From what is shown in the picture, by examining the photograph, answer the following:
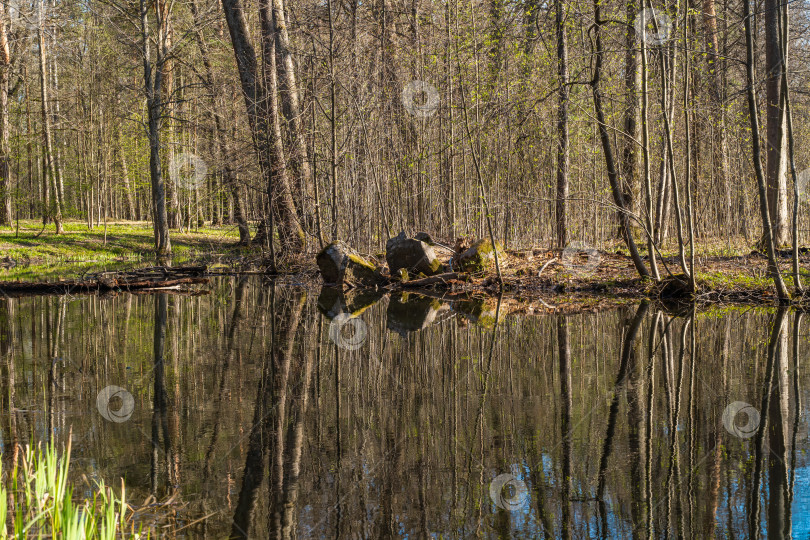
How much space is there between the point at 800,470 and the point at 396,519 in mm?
2018

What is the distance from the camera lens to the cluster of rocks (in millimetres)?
13367

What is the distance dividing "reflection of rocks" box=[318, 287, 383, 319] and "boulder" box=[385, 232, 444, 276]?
790mm

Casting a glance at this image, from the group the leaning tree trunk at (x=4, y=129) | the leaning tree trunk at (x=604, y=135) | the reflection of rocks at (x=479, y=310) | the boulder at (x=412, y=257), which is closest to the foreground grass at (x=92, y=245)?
the leaning tree trunk at (x=4, y=129)

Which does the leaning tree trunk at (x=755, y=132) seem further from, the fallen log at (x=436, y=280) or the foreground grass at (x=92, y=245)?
the foreground grass at (x=92, y=245)

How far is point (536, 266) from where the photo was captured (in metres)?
13.4

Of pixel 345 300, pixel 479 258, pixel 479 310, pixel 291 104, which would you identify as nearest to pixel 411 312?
pixel 479 310

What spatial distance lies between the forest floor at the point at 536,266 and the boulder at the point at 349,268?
3.05ft

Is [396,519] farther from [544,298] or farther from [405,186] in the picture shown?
[405,186]

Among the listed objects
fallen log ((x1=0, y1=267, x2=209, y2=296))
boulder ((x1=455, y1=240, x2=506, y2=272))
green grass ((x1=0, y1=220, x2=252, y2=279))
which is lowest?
fallen log ((x1=0, y1=267, x2=209, y2=296))

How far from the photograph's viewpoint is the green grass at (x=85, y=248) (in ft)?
56.7

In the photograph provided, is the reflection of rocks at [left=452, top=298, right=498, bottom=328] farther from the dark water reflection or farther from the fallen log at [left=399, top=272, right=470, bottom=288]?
the fallen log at [left=399, top=272, right=470, bottom=288]

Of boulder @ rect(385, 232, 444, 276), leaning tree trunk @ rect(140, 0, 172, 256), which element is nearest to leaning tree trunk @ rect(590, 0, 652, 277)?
boulder @ rect(385, 232, 444, 276)

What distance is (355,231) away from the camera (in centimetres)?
1591

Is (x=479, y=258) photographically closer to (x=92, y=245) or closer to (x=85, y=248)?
(x=85, y=248)
